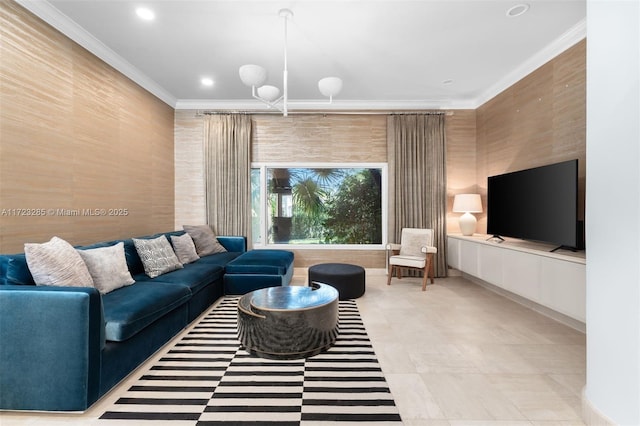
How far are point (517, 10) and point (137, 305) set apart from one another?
3964mm

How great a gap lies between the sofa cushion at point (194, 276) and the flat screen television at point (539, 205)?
3555 mm

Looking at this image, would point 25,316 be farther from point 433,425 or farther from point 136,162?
point 136,162

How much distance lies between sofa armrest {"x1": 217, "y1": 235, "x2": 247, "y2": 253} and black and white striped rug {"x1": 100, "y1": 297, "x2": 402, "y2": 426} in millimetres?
2242

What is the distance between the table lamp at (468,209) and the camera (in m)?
4.55

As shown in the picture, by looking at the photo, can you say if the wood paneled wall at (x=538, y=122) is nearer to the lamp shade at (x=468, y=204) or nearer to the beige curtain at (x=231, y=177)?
the lamp shade at (x=468, y=204)

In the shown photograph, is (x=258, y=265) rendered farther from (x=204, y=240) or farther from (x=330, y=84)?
(x=330, y=84)

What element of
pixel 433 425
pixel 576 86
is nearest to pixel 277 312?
pixel 433 425

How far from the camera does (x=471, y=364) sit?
7.14ft

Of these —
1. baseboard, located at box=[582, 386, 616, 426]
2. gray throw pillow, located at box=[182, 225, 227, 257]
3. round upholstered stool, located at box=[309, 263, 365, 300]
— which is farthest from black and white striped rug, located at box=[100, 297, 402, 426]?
gray throw pillow, located at box=[182, 225, 227, 257]

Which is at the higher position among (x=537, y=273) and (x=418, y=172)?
(x=418, y=172)

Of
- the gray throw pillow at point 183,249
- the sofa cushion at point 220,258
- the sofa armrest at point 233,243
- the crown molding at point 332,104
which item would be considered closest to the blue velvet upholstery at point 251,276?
the sofa cushion at point 220,258

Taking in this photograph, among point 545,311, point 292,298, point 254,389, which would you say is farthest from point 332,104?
point 254,389

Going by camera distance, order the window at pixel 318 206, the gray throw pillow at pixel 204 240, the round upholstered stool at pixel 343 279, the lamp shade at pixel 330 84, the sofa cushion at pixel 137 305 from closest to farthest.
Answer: the sofa cushion at pixel 137 305 < the lamp shade at pixel 330 84 < the round upholstered stool at pixel 343 279 < the gray throw pillow at pixel 204 240 < the window at pixel 318 206

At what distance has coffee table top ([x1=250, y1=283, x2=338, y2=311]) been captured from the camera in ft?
7.59
